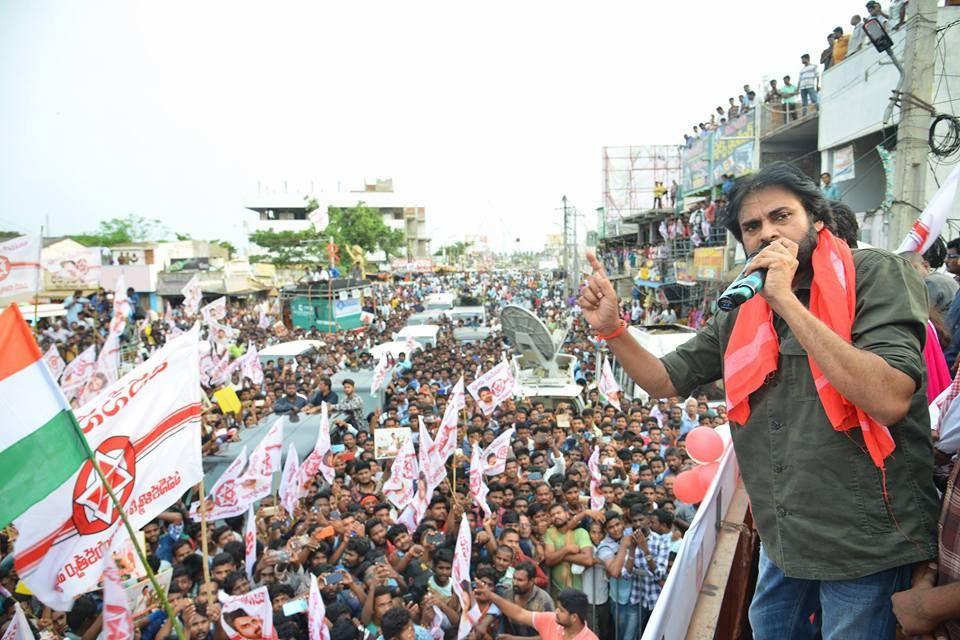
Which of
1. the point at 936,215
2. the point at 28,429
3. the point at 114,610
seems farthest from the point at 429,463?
the point at 936,215

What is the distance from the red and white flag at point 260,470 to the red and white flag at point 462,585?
2.47m

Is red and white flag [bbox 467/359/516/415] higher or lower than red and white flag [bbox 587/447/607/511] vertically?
higher

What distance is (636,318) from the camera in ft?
84.5

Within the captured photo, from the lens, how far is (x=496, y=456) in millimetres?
7484

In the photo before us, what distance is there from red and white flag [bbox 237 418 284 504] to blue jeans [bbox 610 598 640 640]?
11.8 feet

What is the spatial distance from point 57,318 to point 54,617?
2300cm

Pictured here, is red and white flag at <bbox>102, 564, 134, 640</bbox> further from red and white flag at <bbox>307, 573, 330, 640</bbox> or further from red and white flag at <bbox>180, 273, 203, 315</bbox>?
red and white flag at <bbox>180, 273, 203, 315</bbox>

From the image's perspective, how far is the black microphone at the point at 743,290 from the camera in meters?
1.42

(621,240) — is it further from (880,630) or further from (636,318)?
(880,630)

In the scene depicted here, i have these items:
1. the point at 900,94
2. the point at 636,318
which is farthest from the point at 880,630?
the point at 636,318

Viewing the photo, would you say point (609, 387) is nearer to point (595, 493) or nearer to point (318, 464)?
point (595, 493)

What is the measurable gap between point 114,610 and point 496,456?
4.11 metres

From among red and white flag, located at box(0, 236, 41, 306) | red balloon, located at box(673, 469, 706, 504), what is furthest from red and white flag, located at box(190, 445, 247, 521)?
red and white flag, located at box(0, 236, 41, 306)

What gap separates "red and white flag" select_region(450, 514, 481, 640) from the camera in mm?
4652
